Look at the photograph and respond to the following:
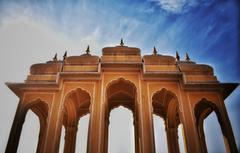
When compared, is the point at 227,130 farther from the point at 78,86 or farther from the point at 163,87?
the point at 78,86

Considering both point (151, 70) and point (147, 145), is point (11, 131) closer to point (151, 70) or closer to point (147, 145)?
point (147, 145)

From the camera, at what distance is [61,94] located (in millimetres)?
16406

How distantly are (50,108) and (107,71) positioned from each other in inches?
179

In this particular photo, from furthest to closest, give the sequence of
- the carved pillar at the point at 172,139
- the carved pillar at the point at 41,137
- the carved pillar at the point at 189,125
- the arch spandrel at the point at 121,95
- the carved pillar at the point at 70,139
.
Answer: the carved pillar at the point at 70,139 → the carved pillar at the point at 172,139 → the arch spandrel at the point at 121,95 → the carved pillar at the point at 41,137 → the carved pillar at the point at 189,125

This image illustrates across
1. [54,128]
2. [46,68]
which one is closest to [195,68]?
[54,128]

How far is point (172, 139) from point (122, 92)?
17.9ft

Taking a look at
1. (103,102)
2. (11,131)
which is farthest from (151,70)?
(11,131)

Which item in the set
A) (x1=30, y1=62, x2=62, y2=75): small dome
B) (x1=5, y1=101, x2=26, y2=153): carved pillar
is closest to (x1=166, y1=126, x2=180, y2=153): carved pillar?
(x1=30, y1=62, x2=62, y2=75): small dome

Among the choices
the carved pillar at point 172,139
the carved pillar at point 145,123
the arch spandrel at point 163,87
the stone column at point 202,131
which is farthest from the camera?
the carved pillar at point 172,139

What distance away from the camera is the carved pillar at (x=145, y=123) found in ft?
46.2

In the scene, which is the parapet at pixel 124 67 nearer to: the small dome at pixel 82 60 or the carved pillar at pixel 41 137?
the small dome at pixel 82 60

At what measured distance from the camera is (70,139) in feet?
64.7

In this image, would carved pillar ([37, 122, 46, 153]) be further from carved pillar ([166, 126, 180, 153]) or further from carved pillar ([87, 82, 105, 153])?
carved pillar ([166, 126, 180, 153])

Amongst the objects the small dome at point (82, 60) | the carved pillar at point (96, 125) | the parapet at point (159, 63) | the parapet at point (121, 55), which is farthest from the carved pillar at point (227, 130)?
the small dome at point (82, 60)
